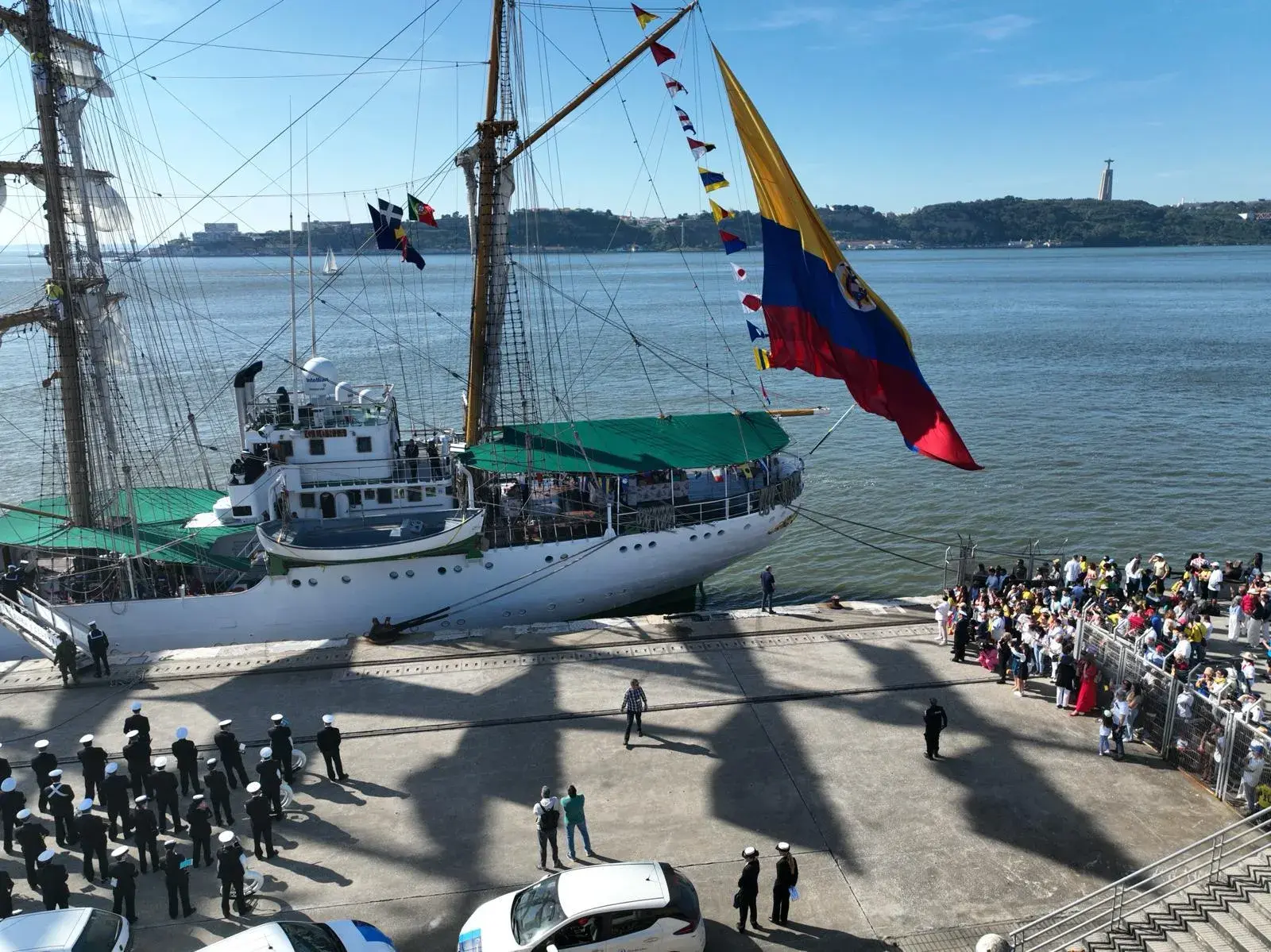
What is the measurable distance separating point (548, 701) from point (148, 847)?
690cm

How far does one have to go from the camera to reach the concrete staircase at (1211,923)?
31.5 ft

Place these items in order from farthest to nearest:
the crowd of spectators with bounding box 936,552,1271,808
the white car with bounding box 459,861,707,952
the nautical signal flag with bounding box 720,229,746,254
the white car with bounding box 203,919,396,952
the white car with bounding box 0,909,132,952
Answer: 1. the nautical signal flag with bounding box 720,229,746,254
2. the crowd of spectators with bounding box 936,552,1271,808
3. the white car with bounding box 459,861,707,952
4. the white car with bounding box 0,909,132,952
5. the white car with bounding box 203,919,396,952

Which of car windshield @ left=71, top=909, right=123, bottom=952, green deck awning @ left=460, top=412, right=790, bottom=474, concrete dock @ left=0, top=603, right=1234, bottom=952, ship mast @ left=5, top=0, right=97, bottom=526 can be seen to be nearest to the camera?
car windshield @ left=71, top=909, right=123, bottom=952

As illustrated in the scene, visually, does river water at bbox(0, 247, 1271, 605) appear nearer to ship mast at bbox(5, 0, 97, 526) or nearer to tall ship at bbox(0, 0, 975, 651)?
tall ship at bbox(0, 0, 975, 651)

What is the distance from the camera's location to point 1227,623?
767 inches

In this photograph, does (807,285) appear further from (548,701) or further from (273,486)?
(273,486)

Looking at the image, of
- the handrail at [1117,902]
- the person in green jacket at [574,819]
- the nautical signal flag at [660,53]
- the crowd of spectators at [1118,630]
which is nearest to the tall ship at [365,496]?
the nautical signal flag at [660,53]

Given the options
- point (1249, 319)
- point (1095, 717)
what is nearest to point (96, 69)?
point (1095, 717)

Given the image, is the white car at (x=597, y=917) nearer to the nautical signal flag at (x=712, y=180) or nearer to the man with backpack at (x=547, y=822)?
the man with backpack at (x=547, y=822)

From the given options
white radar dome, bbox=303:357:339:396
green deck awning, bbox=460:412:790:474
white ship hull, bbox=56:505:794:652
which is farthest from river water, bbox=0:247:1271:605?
white radar dome, bbox=303:357:339:396

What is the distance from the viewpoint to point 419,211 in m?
25.1

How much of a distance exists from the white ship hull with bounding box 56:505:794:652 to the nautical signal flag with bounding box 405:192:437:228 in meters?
9.92

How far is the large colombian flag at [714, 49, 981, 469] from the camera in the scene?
1428 cm

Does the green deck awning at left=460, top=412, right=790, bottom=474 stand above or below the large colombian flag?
below
